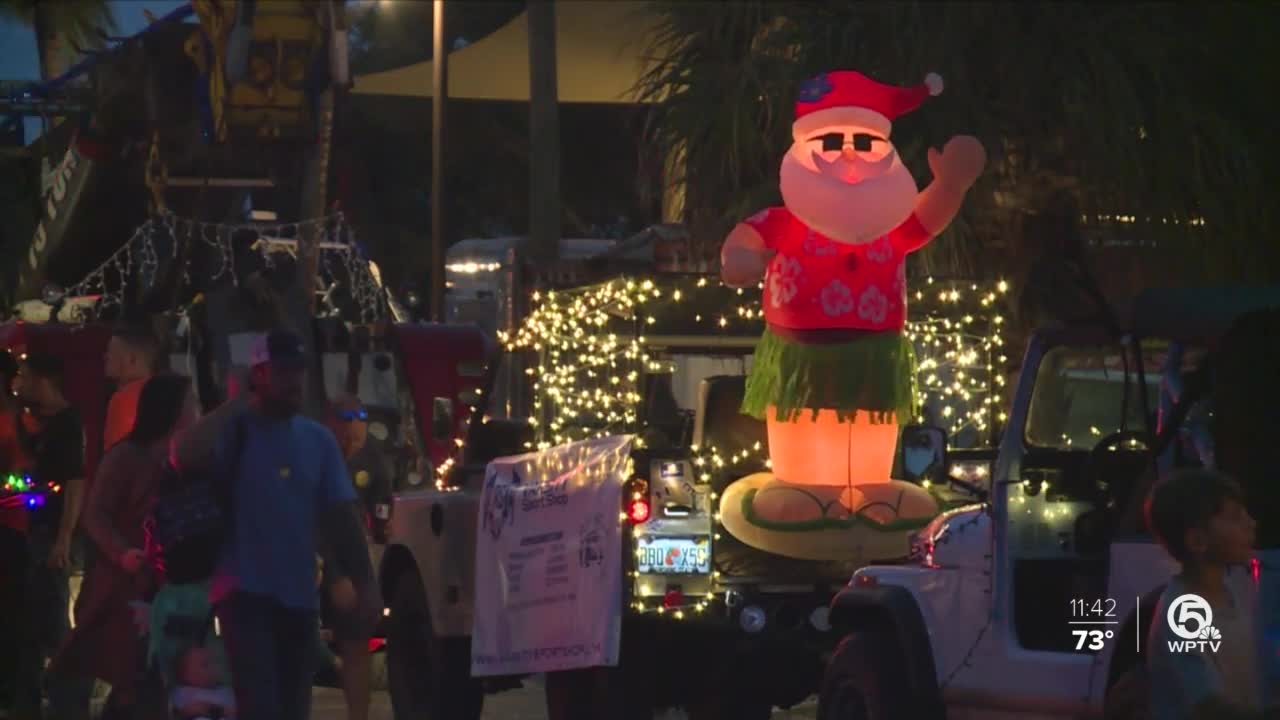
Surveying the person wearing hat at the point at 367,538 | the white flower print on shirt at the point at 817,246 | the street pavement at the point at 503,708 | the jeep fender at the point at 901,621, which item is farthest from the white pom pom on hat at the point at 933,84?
the street pavement at the point at 503,708

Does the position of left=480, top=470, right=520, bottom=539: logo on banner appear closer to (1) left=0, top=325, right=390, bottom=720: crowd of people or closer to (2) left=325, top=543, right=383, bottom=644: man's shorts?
(1) left=0, top=325, right=390, bottom=720: crowd of people

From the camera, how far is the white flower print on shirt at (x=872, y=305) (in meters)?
9.84

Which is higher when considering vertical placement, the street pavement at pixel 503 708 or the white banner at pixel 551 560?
the white banner at pixel 551 560

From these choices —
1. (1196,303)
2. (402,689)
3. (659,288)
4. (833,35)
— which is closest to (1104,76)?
(833,35)

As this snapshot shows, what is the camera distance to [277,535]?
297 inches

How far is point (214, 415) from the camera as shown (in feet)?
25.2

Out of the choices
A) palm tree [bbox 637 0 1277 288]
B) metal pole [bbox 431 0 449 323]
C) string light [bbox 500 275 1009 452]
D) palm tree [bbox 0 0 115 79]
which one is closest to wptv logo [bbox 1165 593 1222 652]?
string light [bbox 500 275 1009 452]

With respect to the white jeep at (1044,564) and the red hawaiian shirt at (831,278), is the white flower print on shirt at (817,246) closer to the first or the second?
the red hawaiian shirt at (831,278)

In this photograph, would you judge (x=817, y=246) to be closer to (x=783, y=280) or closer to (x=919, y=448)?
(x=783, y=280)

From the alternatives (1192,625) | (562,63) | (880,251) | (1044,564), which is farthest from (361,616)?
(562,63)

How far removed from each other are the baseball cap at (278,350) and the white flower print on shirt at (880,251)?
3112 mm

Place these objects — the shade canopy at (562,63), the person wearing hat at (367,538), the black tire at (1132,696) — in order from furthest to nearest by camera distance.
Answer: the shade canopy at (562,63) → the person wearing hat at (367,538) → the black tire at (1132,696)

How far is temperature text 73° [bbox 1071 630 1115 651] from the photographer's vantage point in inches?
274

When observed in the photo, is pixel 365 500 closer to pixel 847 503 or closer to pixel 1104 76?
pixel 847 503
